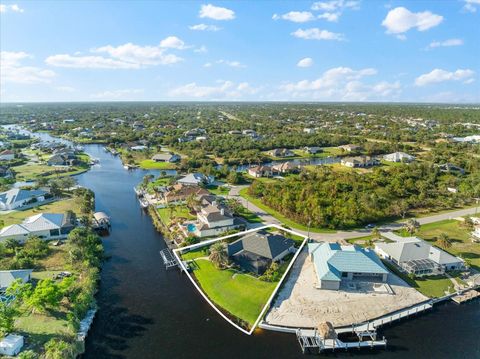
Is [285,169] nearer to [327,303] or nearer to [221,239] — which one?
[221,239]

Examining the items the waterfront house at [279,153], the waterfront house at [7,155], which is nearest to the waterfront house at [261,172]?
the waterfront house at [279,153]

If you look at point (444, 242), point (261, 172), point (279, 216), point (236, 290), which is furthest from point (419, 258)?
point (261, 172)

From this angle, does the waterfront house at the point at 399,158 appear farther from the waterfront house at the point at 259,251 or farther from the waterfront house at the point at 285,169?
the waterfront house at the point at 259,251

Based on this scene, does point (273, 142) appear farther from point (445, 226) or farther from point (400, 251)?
point (400, 251)

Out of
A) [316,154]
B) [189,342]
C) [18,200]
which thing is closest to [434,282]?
[189,342]

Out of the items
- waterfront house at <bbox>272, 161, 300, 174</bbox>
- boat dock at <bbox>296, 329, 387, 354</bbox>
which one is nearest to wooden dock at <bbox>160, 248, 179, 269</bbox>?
boat dock at <bbox>296, 329, 387, 354</bbox>
